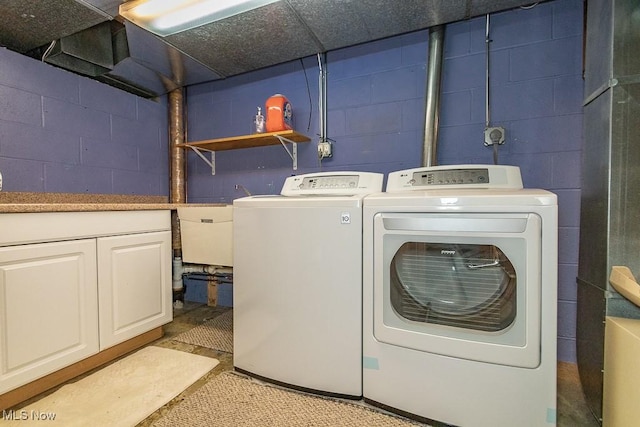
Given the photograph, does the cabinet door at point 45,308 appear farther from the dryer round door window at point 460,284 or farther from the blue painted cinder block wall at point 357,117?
the dryer round door window at point 460,284

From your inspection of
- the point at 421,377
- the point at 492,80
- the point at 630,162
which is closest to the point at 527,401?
the point at 421,377

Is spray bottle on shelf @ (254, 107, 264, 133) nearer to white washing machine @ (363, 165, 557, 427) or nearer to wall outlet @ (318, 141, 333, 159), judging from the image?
wall outlet @ (318, 141, 333, 159)

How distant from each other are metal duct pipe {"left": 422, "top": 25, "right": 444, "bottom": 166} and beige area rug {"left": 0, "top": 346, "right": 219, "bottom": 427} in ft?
5.87

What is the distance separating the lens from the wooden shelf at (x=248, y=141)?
6.88 ft

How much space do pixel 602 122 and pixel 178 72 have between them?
8.74ft

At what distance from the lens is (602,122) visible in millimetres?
1255

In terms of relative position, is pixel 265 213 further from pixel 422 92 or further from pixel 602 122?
pixel 602 122

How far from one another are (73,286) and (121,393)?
0.56 meters

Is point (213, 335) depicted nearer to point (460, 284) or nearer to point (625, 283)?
point (460, 284)

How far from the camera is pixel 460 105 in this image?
1856 millimetres

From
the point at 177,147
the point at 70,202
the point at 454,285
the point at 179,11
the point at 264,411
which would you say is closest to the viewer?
the point at 454,285

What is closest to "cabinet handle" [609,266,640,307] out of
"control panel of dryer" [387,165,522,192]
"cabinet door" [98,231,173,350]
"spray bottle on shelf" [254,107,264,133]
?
"control panel of dryer" [387,165,522,192]

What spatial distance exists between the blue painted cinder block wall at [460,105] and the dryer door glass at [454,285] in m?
0.89

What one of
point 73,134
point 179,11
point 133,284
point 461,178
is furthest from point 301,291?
point 73,134
